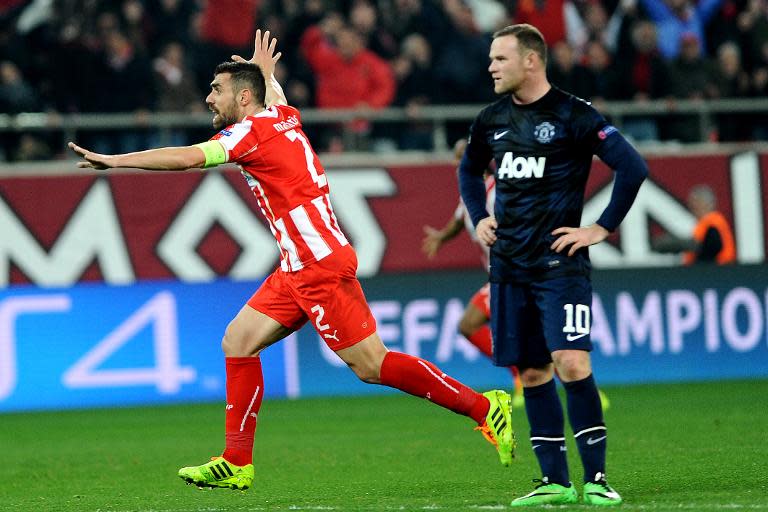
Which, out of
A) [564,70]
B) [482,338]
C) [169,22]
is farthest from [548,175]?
[169,22]

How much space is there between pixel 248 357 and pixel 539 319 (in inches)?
63.4

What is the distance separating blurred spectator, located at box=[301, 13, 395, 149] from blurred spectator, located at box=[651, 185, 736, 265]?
3.67 metres

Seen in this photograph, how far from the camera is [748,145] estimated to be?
17.5 metres

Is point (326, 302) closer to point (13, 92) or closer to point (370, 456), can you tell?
point (370, 456)

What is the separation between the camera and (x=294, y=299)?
786cm

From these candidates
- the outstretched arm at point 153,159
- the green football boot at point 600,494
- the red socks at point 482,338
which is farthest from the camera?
the red socks at point 482,338

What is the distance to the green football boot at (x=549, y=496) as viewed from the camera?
7184mm

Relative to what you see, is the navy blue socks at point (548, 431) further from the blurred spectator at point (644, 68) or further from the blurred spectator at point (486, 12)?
the blurred spectator at point (486, 12)

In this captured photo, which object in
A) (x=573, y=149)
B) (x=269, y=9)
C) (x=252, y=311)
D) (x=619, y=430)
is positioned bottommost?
(x=619, y=430)

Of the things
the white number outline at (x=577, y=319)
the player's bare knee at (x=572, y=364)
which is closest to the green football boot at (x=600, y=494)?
the player's bare knee at (x=572, y=364)

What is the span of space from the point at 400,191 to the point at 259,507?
9.74 m

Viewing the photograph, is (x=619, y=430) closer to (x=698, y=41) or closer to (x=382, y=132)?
(x=382, y=132)

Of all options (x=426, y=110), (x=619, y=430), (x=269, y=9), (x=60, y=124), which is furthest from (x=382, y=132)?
(x=619, y=430)

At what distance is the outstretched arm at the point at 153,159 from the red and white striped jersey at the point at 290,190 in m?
0.53
